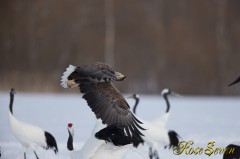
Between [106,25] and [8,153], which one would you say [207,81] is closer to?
[106,25]

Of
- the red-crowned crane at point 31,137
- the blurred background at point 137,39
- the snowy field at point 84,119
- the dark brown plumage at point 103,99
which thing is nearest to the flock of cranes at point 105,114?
the dark brown plumage at point 103,99

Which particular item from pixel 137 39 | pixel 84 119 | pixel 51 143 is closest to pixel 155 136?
pixel 51 143

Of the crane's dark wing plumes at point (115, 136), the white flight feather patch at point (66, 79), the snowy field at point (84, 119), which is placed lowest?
the snowy field at point (84, 119)

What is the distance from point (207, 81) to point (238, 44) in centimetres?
131

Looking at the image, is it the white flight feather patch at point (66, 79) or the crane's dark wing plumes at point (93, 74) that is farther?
the white flight feather patch at point (66, 79)

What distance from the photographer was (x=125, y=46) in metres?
12.9

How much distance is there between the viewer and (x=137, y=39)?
42.4 ft

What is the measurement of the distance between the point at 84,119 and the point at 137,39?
217 inches

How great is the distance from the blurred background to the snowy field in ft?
5.66

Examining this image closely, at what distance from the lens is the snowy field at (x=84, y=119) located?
5.66 meters

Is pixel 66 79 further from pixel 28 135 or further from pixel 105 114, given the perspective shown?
pixel 28 135

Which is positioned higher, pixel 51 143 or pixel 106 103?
pixel 106 103

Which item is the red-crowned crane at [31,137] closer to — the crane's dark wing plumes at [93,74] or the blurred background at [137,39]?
the crane's dark wing plumes at [93,74]

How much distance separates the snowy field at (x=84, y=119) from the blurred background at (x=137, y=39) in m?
1.73
